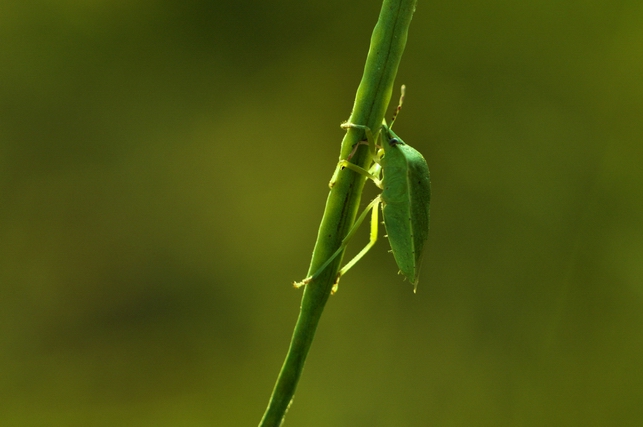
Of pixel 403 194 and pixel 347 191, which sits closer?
pixel 347 191

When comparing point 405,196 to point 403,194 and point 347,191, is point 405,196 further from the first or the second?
point 347,191

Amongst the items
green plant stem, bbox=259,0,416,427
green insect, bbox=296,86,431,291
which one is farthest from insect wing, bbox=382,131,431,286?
green plant stem, bbox=259,0,416,427

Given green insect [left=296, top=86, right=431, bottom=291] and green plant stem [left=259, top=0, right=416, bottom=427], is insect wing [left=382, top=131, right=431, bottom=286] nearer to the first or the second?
green insect [left=296, top=86, right=431, bottom=291]

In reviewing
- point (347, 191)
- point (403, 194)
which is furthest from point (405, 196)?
point (347, 191)

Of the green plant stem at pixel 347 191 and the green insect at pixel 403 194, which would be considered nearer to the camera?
the green plant stem at pixel 347 191

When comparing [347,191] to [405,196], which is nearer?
[347,191]

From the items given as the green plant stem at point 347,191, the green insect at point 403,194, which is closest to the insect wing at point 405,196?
the green insect at point 403,194

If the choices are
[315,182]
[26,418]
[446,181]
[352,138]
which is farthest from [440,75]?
[26,418]

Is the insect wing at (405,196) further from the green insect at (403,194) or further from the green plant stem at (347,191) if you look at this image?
the green plant stem at (347,191)
